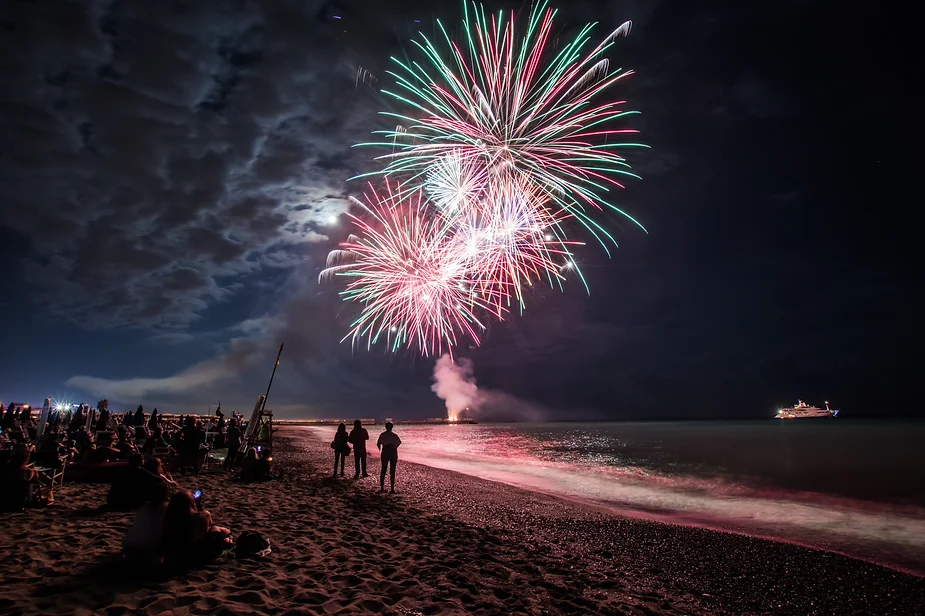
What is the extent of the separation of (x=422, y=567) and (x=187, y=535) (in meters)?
3.15

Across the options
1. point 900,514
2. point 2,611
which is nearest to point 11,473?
point 2,611

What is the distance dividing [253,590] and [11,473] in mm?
5870

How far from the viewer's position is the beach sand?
499cm

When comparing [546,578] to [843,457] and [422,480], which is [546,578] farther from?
[843,457]

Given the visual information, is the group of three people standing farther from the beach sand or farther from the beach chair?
the beach chair

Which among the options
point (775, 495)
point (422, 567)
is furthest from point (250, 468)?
point (775, 495)

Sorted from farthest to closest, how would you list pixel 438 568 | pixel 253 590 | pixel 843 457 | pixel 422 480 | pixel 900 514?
pixel 843 457 → pixel 422 480 → pixel 900 514 → pixel 438 568 → pixel 253 590

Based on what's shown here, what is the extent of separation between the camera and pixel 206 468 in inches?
566

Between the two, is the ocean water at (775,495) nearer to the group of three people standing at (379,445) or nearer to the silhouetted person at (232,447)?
the group of three people standing at (379,445)

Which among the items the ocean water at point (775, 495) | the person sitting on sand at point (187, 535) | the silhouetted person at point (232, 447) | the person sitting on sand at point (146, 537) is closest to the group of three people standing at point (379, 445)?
the silhouetted person at point (232, 447)

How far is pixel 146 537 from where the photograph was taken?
17.5 feet

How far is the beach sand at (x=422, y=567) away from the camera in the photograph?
197 inches

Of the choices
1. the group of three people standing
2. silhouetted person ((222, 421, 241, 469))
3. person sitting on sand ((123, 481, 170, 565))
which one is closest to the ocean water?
the group of three people standing

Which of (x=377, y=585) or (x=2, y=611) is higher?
(x=2, y=611)
